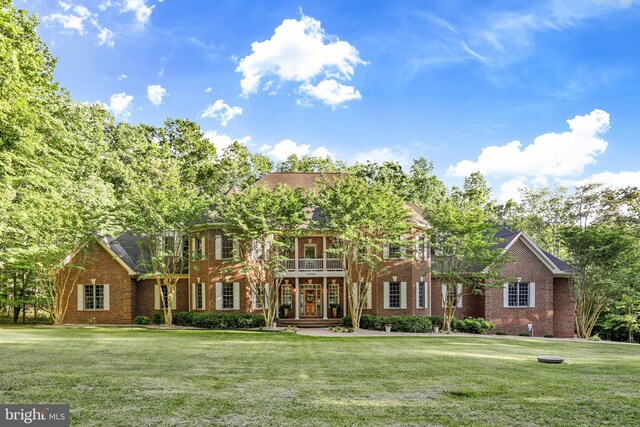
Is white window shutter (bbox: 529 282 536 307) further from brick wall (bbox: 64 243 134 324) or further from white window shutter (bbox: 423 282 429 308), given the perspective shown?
brick wall (bbox: 64 243 134 324)

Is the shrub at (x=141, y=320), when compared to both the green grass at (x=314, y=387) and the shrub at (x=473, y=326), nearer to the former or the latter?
the green grass at (x=314, y=387)

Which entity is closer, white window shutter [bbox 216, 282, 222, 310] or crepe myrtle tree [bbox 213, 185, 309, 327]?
crepe myrtle tree [bbox 213, 185, 309, 327]

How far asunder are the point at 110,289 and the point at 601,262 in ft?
96.5

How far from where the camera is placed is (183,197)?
25.0m

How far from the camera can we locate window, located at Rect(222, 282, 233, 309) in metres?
25.6

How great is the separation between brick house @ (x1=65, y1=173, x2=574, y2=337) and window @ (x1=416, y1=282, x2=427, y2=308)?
0.06m

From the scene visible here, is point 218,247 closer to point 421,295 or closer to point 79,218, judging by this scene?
point 79,218

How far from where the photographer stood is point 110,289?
86.4ft

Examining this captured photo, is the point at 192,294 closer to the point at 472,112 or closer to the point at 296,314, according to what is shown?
the point at 296,314

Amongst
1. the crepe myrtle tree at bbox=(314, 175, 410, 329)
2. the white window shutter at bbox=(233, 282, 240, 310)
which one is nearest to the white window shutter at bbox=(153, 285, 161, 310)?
the white window shutter at bbox=(233, 282, 240, 310)

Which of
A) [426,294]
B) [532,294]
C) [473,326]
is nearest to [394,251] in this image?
[426,294]

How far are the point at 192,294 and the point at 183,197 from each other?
596 centimetres

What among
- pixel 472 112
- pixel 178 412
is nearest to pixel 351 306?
pixel 472 112

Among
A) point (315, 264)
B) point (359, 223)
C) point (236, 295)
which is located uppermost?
point (359, 223)
